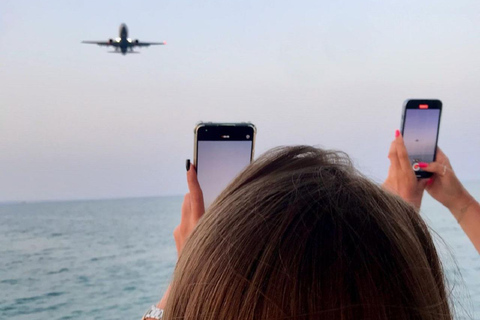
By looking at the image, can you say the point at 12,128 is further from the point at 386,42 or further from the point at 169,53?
the point at 386,42

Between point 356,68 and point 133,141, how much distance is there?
1.15m

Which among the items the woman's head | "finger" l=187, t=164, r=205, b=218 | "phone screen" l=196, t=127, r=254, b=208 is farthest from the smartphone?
the woman's head

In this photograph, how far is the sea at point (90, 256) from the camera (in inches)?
78.7

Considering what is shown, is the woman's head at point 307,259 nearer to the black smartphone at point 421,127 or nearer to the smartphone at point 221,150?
the smartphone at point 221,150

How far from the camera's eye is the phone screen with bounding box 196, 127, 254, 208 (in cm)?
94

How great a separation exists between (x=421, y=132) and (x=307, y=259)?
101 centimetres

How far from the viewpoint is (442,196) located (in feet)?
3.41

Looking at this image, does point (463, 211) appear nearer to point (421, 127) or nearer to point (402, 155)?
point (402, 155)

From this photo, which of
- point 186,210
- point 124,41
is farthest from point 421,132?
point 124,41

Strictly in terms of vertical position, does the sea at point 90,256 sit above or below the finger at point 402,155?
below

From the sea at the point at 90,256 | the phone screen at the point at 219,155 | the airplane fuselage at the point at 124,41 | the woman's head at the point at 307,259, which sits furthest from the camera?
the airplane fuselage at the point at 124,41

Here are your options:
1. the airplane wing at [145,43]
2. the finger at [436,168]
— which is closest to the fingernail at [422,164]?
the finger at [436,168]

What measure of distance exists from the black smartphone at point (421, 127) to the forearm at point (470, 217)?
0.58 feet

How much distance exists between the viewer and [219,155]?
3.17 ft
